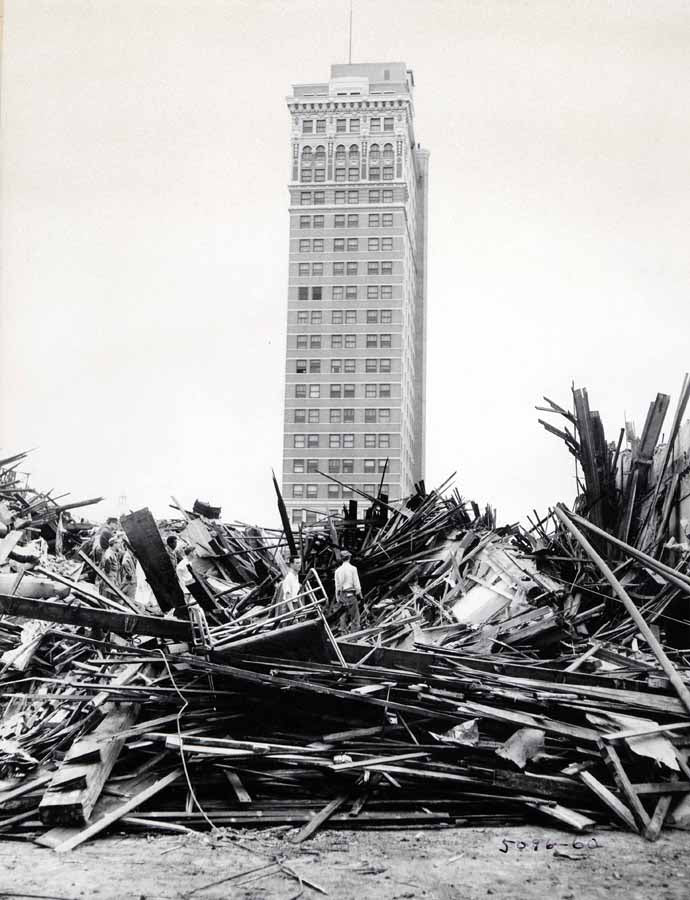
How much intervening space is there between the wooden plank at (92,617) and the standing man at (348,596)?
4.52 metres

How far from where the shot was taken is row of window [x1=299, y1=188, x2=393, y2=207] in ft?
368

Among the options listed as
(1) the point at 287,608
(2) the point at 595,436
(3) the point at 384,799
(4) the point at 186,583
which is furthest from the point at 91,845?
(2) the point at 595,436

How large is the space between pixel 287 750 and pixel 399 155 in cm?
11633

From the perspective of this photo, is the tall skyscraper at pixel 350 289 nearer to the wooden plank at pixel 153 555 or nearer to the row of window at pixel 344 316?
the row of window at pixel 344 316

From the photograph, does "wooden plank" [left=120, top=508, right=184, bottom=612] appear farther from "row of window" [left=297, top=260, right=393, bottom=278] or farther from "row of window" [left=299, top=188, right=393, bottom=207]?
"row of window" [left=299, top=188, right=393, bottom=207]

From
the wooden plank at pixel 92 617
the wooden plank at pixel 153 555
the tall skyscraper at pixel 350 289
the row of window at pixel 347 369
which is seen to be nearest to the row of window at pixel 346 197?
the tall skyscraper at pixel 350 289

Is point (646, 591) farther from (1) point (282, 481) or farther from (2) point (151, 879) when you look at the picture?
(1) point (282, 481)

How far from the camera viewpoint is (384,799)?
6.34 metres

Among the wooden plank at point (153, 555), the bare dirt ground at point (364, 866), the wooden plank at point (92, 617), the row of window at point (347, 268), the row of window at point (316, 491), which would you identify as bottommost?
the bare dirt ground at point (364, 866)

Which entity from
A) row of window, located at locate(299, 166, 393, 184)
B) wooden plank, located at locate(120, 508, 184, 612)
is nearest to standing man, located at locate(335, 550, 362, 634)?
wooden plank, located at locate(120, 508, 184, 612)

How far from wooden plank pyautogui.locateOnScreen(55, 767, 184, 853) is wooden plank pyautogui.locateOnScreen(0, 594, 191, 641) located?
1077mm

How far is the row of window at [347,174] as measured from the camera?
11350 centimetres

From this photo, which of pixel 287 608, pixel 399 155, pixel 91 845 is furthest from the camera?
pixel 399 155

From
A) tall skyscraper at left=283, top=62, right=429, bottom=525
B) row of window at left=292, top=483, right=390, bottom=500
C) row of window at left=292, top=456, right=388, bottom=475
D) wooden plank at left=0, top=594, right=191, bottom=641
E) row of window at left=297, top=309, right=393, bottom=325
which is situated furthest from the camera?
row of window at left=297, top=309, right=393, bottom=325
